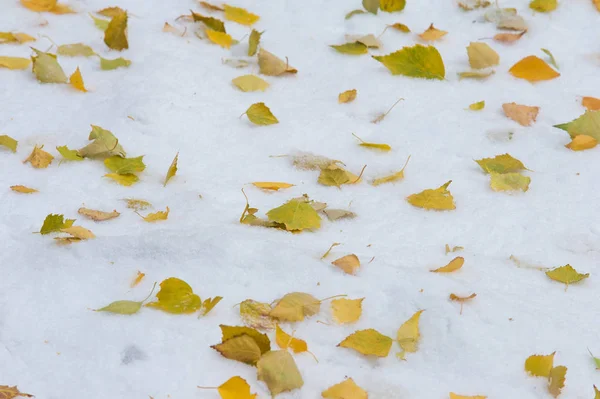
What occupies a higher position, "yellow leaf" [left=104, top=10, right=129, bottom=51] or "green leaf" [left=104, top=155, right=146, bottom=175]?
"yellow leaf" [left=104, top=10, right=129, bottom=51]

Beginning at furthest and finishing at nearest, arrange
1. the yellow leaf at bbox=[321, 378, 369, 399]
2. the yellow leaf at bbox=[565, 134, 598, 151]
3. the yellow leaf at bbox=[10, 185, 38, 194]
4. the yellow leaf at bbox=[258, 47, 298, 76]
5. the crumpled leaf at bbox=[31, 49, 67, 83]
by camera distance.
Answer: the yellow leaf at bbox=[258, 47, 298, 76]
the crumpled leaf at bbox=[31, 49, 67, 83]
the yellow leaf at bbox=[565, 134, 598, 151]
the yellow leaf at bbox=[10, 185, 38, 194]
the yellow leaf at bbox=[321, 378, 369, 399]

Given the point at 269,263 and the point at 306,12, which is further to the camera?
the point at 306,12

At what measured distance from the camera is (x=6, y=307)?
1.13 metres

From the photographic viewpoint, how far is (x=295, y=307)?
116cm

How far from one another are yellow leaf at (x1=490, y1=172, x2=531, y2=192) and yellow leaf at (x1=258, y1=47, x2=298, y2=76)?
0.67 metres

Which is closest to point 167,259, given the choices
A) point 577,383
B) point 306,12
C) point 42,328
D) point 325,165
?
point 42,328

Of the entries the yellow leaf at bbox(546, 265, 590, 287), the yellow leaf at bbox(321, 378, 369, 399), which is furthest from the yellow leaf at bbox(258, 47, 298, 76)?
the yellow leaf at bbox(321, 378, 369, 399)

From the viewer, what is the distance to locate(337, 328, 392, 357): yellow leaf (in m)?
1.10

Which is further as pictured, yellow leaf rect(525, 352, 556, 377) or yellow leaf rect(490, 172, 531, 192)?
yellow leaf rect(490, 172, 531, 192)

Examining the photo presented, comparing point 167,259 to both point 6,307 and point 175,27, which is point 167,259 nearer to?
point 6,307

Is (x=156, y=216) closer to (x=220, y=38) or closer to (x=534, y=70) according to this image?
(x=220, y=38)

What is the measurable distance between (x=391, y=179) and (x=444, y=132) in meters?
0.26

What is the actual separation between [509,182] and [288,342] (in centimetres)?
71

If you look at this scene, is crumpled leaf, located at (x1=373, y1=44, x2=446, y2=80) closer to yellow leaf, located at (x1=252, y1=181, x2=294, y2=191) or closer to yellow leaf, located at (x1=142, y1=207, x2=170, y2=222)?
yellow leaf, located at (x1=252, y1=181, x2=294, y2=191)
